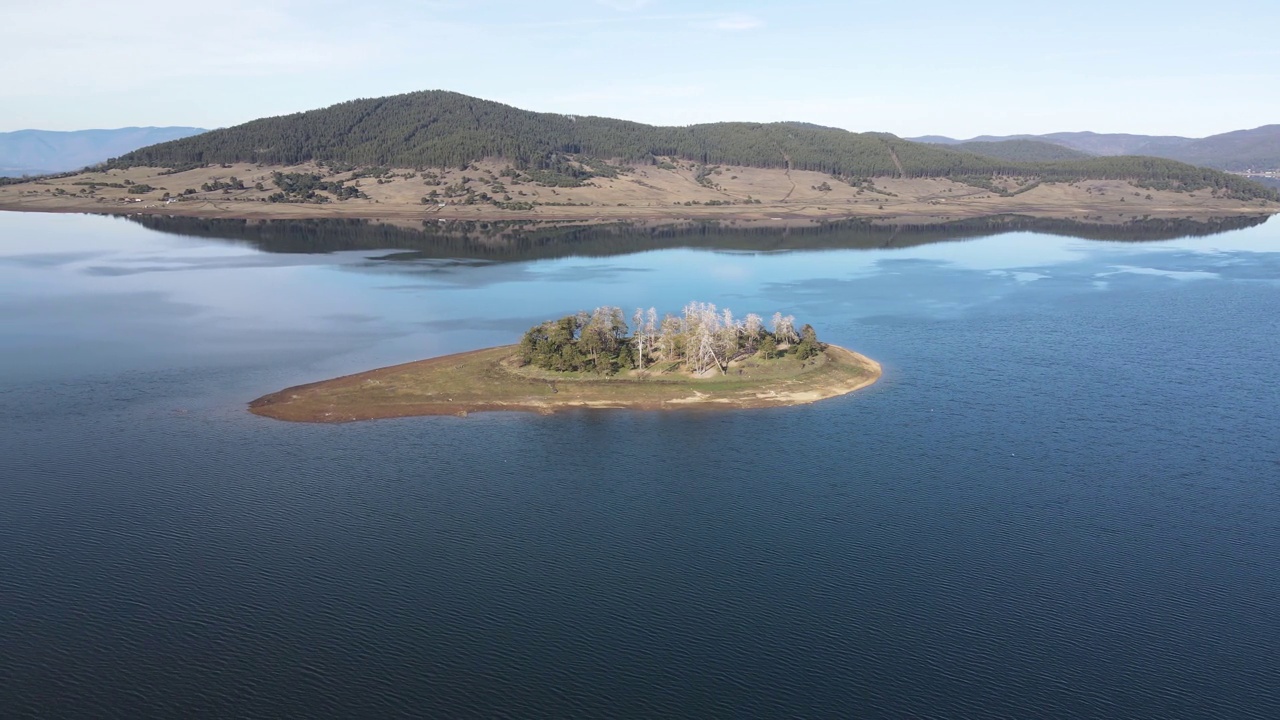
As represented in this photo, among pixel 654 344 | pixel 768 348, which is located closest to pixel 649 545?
pixel 654 344

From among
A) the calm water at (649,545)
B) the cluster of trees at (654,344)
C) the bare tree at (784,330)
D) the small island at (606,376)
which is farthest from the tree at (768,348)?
the calm water at (649,545)

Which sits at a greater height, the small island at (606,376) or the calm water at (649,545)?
the small island at (606,376)

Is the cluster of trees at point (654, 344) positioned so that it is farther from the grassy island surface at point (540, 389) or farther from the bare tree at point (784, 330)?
the grassy island surface at point (540, 389)

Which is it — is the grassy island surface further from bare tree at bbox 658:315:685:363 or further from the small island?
bare tree at bbox 658:315:685:363

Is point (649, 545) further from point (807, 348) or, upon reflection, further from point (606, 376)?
point (807, 348)

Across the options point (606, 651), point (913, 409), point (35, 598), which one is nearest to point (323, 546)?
point (35, 598)

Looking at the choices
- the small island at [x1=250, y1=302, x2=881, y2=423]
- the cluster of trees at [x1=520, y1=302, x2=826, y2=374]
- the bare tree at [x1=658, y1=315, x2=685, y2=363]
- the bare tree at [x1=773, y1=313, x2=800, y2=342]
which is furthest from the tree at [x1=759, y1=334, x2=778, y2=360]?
the bare tree at [x1=658, y1=315, x2=685, y2=363]
